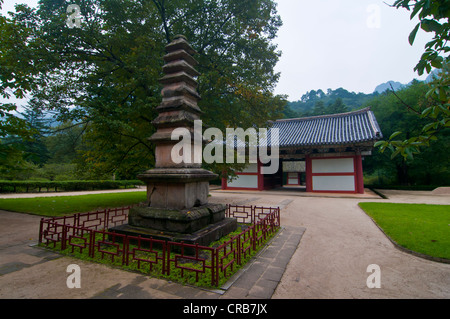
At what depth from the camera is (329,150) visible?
17953 millimetres

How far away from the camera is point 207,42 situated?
9.76 m

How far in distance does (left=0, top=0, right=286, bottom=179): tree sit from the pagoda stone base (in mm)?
3127

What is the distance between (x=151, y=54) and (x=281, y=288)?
8758 millimetres

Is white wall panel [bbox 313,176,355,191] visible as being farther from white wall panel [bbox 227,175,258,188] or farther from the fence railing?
the fence railing

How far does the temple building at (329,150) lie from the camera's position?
1675 cm

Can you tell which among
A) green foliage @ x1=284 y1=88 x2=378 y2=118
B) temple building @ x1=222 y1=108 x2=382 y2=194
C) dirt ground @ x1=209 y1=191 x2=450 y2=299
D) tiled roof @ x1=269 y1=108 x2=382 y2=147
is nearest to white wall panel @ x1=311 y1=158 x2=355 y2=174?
temple building @ x1=222 y1=108 x2=382 y2=194

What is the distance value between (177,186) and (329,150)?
634 inches

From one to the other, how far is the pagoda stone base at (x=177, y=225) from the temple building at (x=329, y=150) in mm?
12388

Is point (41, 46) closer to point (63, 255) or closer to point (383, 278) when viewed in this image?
point (63, 255)

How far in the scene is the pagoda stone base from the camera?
4.75 meters

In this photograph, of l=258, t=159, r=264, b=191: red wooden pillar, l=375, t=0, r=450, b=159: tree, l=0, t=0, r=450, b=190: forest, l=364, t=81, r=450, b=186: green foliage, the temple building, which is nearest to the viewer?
l=375, t=0, r=450, b=159: tree

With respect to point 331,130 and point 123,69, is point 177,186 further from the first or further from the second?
point 331,130

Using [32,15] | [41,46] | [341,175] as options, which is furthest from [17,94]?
[341,175]
